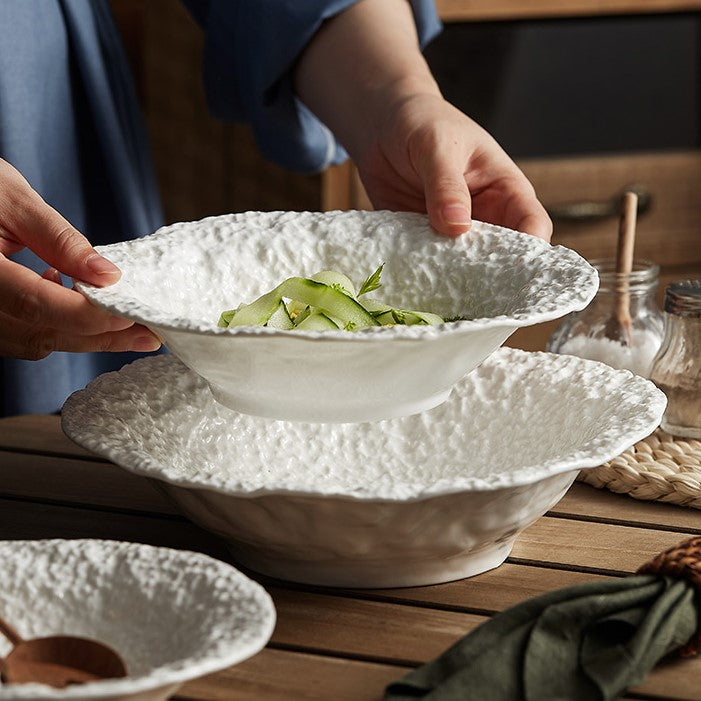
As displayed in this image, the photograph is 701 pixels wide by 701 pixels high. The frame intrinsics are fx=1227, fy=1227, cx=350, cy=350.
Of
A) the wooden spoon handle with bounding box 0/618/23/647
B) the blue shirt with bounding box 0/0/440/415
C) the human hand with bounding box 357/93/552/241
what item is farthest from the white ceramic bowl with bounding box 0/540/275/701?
the blue shirt with bounding box 0/0/440/415

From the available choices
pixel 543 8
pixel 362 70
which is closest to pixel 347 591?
pixel 362 70

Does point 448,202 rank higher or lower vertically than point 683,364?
higher

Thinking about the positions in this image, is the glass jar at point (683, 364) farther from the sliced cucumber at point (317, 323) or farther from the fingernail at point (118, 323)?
the fingernail at point (118, 323)

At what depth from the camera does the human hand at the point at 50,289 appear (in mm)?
736

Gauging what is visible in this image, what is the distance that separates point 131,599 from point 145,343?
240 millimetres

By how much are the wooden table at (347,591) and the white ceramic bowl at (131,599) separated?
5cm

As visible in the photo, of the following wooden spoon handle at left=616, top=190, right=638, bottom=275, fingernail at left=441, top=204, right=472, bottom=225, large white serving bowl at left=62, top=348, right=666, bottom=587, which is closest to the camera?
large white serving bowl at left=62, top=348, right=666, bottom=587

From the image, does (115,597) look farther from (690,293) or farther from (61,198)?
(61,198)

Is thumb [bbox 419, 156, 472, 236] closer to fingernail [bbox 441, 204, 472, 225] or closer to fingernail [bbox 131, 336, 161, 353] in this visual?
fingernail [bbox 441, 204, 472, 225]

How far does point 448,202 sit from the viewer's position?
87 cm

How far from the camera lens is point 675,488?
812mm

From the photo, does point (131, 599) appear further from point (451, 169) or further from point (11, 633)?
point (451, 169)

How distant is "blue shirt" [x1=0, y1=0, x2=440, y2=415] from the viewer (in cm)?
118

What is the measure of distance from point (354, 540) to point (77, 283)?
0.23m
